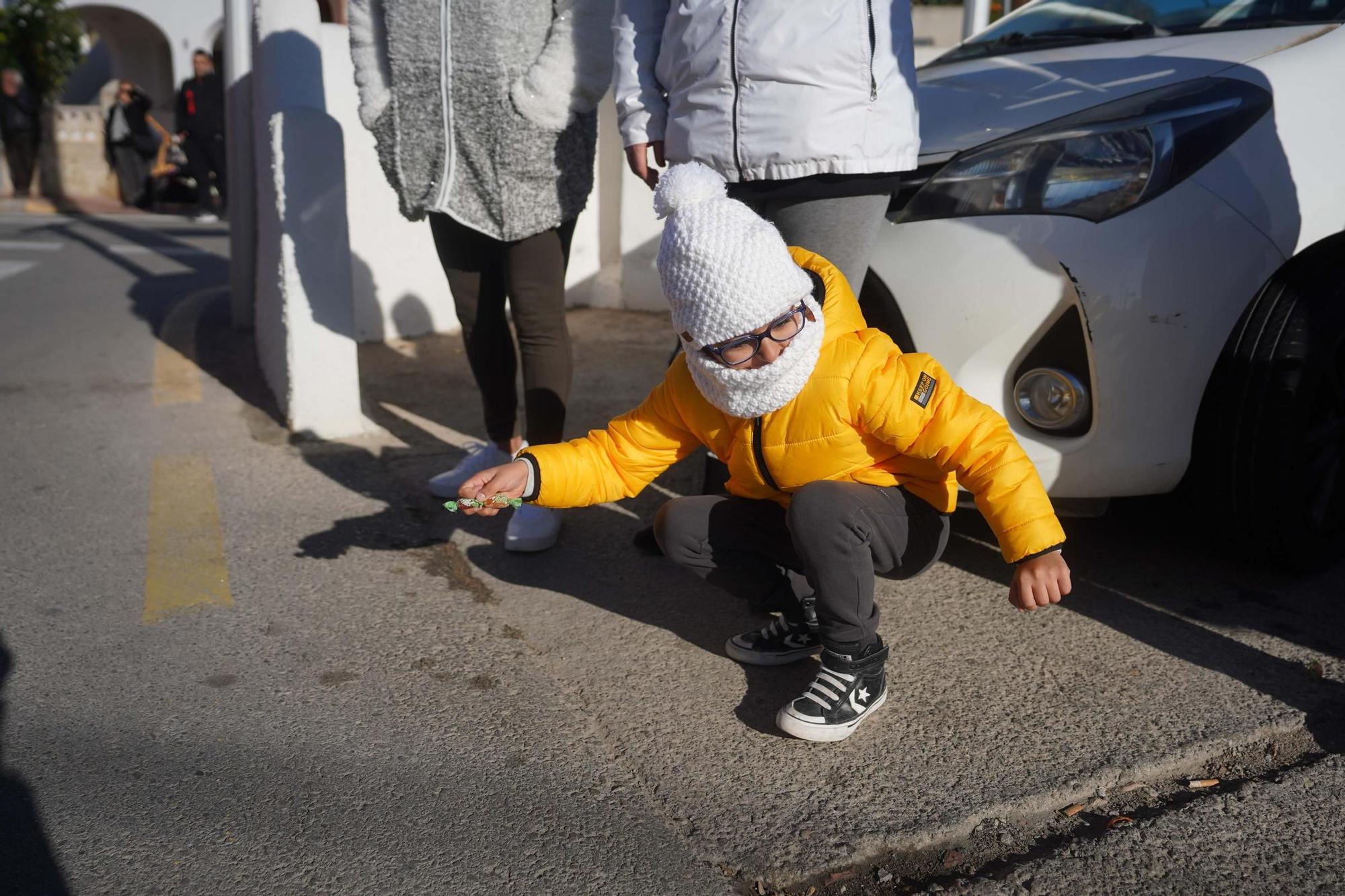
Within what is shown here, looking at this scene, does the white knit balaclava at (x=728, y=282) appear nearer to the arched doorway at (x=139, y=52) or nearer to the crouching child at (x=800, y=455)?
the crouching child at (x=800, y=455)

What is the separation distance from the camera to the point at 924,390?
79.2 inches

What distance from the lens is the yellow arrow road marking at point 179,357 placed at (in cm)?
445

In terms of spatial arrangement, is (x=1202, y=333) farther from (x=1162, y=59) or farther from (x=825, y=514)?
(x=825, y=514)

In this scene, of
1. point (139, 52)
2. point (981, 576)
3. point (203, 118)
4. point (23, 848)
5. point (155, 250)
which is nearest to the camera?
point (23, 848)

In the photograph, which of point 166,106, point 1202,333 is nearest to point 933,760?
→ point 1202,333

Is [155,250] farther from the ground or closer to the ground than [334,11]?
closer to the ground

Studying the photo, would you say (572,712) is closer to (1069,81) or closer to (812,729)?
(812,729)

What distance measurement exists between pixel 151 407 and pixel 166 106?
2196 centimetres

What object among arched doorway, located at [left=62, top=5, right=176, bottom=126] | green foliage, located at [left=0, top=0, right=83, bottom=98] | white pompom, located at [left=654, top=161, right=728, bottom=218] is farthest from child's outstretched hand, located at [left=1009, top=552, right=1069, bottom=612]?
arched doorway, located at [left=62, top=5, right=176, bottom=126]

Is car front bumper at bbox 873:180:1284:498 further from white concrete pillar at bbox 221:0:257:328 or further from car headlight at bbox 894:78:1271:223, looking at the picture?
white concrete pillar at bbox 221:0:257:328

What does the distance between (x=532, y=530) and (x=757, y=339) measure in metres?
1.21

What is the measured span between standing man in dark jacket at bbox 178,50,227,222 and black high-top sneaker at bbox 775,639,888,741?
40.5 feet

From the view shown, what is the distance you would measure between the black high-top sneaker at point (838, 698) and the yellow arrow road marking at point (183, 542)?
138 cm

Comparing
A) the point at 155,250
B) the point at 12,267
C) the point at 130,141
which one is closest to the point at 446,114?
the point at 12,267
